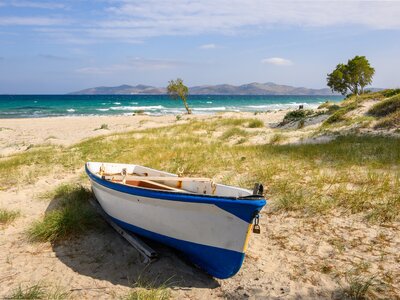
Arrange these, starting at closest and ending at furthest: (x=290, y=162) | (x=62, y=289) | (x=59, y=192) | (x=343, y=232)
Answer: (x=62, y=289)
(x=343, y=232)
(x=59, y=192)
(x=290, y=162)

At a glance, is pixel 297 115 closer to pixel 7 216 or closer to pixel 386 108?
pixel 386 108

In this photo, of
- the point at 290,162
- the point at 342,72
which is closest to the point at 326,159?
the point at 290,162

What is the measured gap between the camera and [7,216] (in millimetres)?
6891

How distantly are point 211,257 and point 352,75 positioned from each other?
1846 inches

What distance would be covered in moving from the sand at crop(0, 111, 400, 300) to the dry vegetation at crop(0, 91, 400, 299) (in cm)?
3

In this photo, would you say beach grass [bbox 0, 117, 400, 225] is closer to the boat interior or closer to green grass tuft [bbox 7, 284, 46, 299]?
the boat interior

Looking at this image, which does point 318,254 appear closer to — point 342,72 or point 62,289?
point 62,289

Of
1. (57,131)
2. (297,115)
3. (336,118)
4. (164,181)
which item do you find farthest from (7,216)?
(297,115)

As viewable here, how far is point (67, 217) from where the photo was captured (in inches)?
252

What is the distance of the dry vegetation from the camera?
4820mm

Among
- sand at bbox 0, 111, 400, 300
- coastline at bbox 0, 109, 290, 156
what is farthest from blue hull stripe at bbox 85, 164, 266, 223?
coastline at bbox 0, 109, 290, 156

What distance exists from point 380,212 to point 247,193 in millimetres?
2745

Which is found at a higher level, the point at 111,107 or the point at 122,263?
the point at 111,107

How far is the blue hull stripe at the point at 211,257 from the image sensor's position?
15.7 feet
